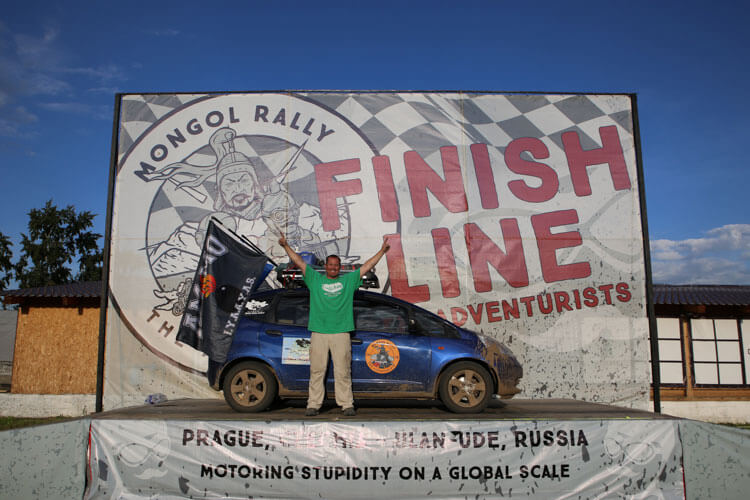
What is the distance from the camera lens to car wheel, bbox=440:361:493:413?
18.6 ft

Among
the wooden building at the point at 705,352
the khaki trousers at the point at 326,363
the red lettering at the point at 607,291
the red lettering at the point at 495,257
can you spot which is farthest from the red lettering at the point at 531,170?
the wooden building at the point at 705,352

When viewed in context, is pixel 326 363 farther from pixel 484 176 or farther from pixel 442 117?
pixel 442 117

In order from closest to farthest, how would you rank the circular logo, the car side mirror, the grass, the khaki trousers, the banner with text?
the banner with text < the khaki trousers < the car side mirror < the circular logo < the grass

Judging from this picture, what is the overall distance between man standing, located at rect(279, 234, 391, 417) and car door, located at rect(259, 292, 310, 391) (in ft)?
1.07

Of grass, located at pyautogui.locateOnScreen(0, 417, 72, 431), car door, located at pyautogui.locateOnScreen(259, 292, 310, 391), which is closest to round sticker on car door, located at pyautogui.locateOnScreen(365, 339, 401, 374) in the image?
car door, located at pyautogui.locateOnScreen(259, 292, 310, 391)

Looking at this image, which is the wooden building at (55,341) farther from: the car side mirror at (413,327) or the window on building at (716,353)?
the window on building at (716,353)

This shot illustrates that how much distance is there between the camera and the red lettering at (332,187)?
789cm

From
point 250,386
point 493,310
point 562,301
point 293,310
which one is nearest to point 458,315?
point 493,310

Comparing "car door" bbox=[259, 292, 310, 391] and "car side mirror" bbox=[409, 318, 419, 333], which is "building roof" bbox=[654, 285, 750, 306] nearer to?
"car side mirror" bbox=[409, 318, 419, 333]

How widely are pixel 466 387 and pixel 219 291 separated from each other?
355 centimetres

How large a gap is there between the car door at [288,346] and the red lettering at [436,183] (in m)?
2.94

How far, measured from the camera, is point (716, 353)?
13.9 m

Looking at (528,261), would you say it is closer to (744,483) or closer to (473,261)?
(473,261)

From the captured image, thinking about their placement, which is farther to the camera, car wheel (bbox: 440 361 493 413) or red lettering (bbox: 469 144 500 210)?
red lettering (bbox: 469 144 500 210)
